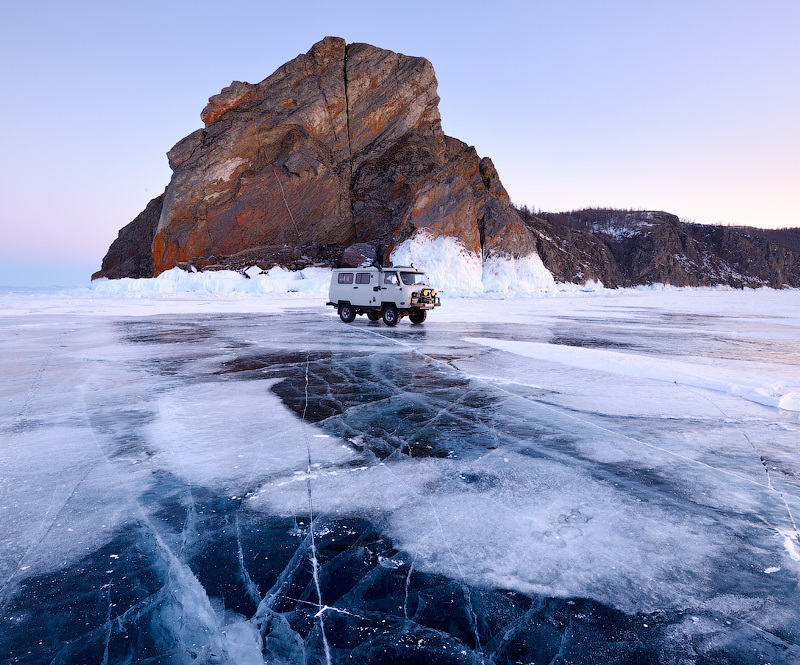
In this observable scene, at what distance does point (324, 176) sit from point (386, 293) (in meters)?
45.1

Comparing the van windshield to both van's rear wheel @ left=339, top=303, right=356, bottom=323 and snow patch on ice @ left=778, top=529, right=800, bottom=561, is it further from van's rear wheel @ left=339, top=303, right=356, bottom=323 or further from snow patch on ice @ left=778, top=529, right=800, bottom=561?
snow patch on ice @ left=778, top=529, right=800, bottom=561

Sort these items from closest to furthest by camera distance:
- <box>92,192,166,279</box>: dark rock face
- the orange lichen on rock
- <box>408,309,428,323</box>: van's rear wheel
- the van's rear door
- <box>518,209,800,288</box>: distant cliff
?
the van's rear door → <box>408,309,428,323</box>: van's rear wheel → the orange lichen on rock → <box>92,192,166,279</box>: dark rock face → <box>518,209,800,288</box>: distant cliff

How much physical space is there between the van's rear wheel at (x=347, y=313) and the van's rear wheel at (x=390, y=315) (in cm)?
170

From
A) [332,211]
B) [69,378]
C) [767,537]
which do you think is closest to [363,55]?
[332,211]

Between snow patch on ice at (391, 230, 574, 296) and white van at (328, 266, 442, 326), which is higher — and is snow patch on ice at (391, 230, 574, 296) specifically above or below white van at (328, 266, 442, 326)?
above

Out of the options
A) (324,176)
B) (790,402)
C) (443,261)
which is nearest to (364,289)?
(790,402)

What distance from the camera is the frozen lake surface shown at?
8.18 feet

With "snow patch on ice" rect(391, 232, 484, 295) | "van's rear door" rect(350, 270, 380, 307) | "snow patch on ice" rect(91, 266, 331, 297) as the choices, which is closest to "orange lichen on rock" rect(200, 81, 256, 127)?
"snow patch on ice" rect(91, 266, 331, 297)

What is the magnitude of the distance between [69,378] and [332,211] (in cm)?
5376

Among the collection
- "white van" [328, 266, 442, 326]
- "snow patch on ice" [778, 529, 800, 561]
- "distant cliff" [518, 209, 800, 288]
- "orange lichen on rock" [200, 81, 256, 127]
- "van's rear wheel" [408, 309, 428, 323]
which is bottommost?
"snow patch on ice" [778, 529, 800, 561]

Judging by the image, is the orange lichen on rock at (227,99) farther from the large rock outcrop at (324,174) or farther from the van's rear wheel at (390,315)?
the van's rear wheel at (390,315)

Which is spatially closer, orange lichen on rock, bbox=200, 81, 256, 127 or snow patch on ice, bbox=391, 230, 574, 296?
snow patch on ice, bbox=391, 230, 574, 296

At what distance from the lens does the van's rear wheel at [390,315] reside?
18.9 m

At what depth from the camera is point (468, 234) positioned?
5481 cm
